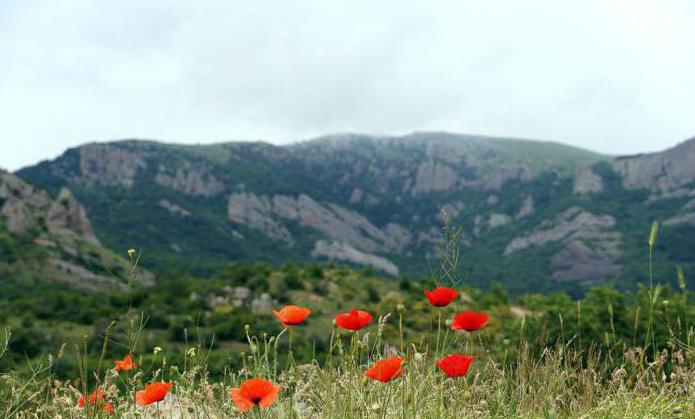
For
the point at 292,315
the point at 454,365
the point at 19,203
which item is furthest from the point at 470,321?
the point at 19,203

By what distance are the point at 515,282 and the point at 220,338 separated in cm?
15705

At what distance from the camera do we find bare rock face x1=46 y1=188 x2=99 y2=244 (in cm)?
9525

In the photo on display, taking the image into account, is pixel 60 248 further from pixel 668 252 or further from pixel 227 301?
pixel 668 252

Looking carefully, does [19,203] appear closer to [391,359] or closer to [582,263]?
→ [391,359]

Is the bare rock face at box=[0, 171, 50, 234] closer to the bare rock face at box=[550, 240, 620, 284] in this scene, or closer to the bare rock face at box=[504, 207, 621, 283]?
the bare rock face at box=[550, 240, 620, 284]

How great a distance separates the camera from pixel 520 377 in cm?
532

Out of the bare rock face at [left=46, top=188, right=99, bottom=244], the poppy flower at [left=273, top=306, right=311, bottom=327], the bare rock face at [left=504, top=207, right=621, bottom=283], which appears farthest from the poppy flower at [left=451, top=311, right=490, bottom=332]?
the bare rock face at [left=504, top=207, right=621, bottom=283]

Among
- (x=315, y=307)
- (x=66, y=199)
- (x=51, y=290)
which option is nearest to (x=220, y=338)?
(x=315, y=307)

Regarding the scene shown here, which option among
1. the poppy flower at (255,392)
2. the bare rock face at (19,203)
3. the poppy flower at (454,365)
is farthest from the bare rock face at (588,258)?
the poppy flower at (255,392)

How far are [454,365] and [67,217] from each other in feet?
352

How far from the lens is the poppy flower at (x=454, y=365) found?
10.7 ft

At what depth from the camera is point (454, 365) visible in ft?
10.9

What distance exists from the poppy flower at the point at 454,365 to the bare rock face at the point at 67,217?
99.2 metres

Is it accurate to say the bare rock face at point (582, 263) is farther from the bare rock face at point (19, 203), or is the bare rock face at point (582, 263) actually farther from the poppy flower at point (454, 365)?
the poppy flower at point (454, 365)
